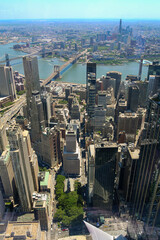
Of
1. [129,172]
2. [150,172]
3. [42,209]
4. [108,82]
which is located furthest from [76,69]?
[150,172]

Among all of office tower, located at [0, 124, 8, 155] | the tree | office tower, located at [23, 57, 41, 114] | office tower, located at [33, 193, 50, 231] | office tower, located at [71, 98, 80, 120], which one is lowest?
the tree

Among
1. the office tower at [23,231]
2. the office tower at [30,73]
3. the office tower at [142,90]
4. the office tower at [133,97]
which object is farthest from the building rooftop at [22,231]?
the office tower at [142,90]

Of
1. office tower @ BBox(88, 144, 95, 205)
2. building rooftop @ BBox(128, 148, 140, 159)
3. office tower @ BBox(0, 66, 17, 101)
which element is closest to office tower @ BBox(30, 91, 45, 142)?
office tower @ BBox(88, 144, 95, 205)

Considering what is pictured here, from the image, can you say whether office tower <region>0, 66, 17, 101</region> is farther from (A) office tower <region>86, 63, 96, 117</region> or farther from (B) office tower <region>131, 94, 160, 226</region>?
(B) office tower <region>131, 94, 160, 226</region>

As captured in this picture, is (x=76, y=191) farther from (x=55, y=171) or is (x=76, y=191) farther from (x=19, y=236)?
(x=19, y=236)

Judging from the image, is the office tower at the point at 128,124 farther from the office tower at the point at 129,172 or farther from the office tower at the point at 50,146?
the office tower at the point at 129,172

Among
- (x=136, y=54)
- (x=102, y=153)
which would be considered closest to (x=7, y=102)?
(x=102, y=153)
